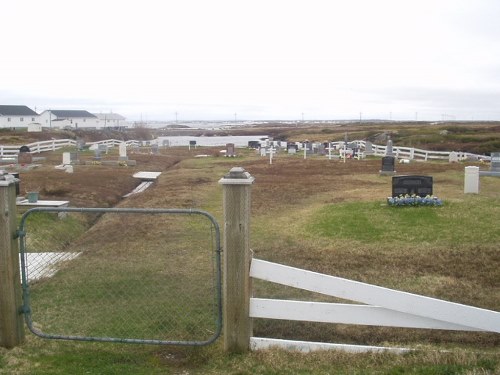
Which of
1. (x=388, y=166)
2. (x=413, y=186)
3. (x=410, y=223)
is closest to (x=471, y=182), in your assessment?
(x=413, y=186)

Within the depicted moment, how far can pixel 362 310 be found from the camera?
5.12m

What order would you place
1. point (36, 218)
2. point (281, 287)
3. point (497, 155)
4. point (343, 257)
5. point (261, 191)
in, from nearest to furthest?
point (281, 287) < point (343, 257) < point (36, 218) < point (261, 191) < point (497, 155)

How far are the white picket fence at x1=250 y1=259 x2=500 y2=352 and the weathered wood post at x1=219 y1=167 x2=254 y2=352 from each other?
0.32 ft

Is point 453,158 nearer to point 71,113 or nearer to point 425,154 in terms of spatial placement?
point 425,154

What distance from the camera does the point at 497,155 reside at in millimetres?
26344

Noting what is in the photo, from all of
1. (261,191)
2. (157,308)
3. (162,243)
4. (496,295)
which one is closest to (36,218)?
(162,243)

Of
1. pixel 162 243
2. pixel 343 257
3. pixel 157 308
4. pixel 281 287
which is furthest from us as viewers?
pixel 162 243

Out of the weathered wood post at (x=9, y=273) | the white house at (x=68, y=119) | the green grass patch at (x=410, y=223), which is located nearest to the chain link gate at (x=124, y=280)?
the weathered wood post at (x=9, y=273)

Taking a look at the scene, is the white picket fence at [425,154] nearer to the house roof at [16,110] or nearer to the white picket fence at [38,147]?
the white picket fence at [38,147]

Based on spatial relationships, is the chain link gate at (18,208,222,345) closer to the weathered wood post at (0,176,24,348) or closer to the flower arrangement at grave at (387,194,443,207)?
the weathered wood post at (0,176,24,348)

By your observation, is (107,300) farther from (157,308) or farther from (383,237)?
(383,237)

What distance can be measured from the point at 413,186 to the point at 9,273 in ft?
42.9

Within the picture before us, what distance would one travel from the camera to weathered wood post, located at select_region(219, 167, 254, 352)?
5082 millimetres

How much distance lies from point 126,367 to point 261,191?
16669 millimetres
